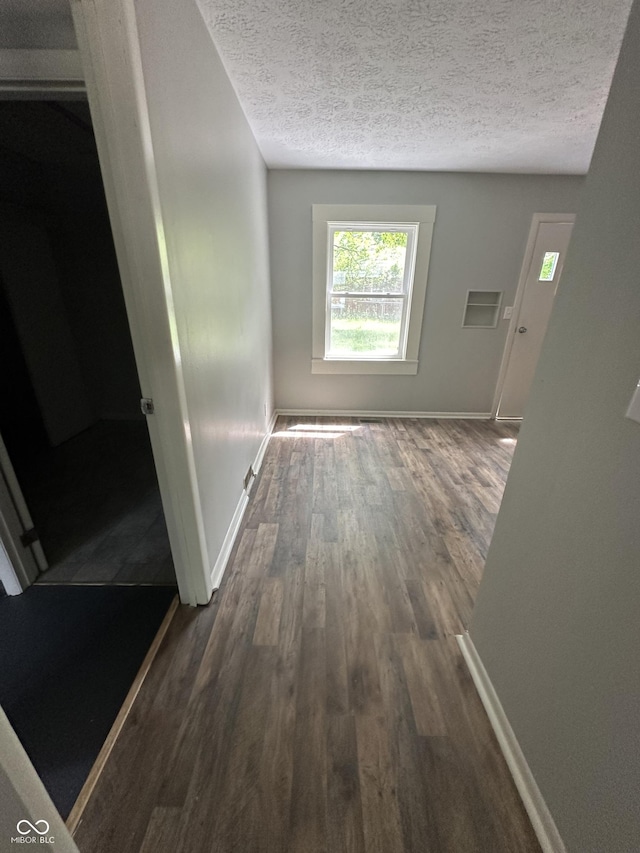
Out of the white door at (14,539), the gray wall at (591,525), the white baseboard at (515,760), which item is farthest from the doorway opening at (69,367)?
the gray wall at (591,525)

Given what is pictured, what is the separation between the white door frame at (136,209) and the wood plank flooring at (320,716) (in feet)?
1.77

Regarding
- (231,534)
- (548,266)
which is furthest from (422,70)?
(231,534)

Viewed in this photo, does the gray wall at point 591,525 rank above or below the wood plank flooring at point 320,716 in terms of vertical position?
above

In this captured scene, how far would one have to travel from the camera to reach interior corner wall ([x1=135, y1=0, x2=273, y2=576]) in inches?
40.0

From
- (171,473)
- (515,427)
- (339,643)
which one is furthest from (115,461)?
(515,427)

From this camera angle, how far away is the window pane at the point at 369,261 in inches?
126

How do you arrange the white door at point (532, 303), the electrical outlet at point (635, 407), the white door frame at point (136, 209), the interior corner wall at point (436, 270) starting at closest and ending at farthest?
the electrical outlet at point (635, 407) → the white door frame at point (136, 209) → the interior corner wall at point (436, 270) → the white door at point (532, 303)

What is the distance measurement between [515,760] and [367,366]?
311 centimetres

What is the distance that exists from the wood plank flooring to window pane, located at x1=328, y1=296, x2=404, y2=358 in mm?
2150

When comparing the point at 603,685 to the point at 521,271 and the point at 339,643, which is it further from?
the point at 521,271

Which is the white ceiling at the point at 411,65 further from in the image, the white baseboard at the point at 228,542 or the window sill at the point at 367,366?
the white baseboard at the point at 228,542

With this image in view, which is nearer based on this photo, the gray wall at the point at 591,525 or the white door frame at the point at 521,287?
the gray wall at the point at 591,525

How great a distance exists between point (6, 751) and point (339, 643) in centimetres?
108

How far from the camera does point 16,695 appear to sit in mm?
1118
